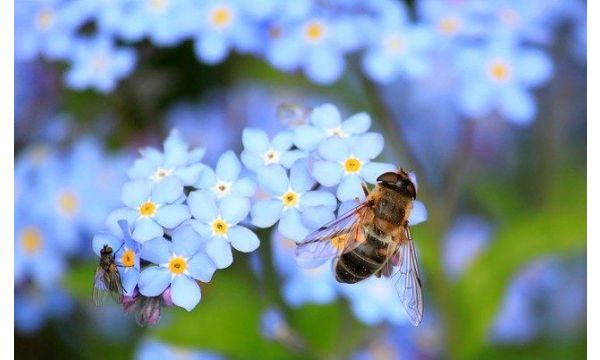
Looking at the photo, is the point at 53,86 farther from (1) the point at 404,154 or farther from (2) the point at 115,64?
(1) the point at 404,154

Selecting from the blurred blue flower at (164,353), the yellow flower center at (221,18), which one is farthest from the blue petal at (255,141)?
the blurred blue flower at (164,353)

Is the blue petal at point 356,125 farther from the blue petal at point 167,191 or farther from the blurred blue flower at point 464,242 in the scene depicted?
the blurred blue flower at point 464,242

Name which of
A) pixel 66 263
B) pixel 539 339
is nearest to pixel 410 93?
pixel 539 339

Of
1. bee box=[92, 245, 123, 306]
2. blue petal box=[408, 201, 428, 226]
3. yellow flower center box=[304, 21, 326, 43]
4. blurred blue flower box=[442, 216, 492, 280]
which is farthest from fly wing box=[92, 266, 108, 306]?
blurred blue flower box=[442, 216, 492, 280]

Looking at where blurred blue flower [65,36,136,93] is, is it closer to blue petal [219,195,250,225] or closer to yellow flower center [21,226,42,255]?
yellow flower center [21,226,42,255]

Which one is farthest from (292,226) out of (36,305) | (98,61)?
(36,305)

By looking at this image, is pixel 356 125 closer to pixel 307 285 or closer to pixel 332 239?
pixel 332 239
